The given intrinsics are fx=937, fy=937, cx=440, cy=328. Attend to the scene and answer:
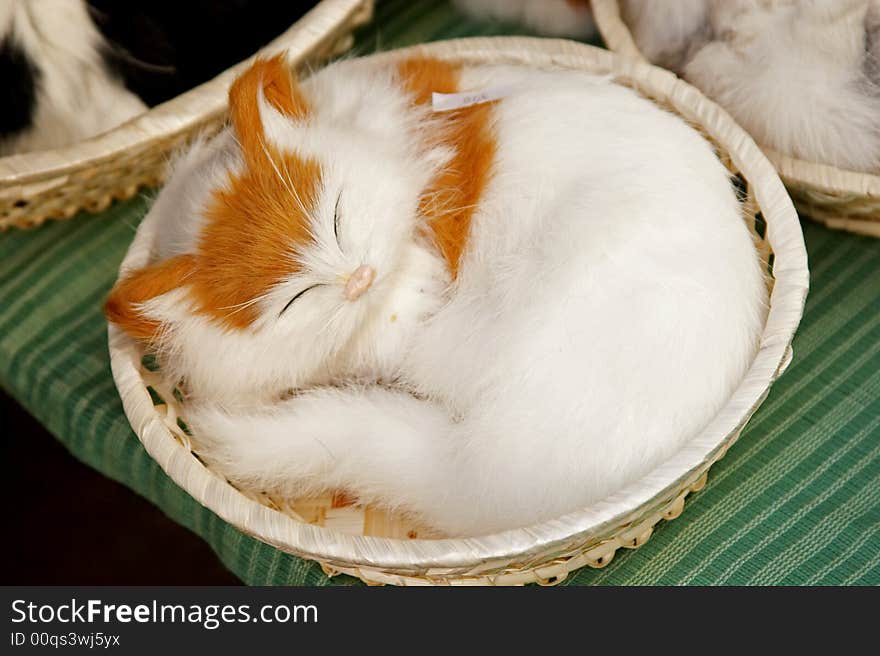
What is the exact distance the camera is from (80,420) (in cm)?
108

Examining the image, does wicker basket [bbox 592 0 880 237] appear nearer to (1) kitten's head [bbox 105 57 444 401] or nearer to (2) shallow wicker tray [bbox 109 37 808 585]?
(2) shallow wicker tray [bbox 109 37 808 585]

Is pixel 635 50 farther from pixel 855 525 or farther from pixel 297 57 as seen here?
pixel 855 525

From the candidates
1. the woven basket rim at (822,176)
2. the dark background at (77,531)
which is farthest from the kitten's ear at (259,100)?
the dark background at (77,531)

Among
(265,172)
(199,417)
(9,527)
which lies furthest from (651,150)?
(9,527)

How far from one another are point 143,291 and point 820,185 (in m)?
0.66

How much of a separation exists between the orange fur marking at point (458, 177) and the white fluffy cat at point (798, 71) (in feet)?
0.88

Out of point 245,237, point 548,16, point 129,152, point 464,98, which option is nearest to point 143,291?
point 245,237

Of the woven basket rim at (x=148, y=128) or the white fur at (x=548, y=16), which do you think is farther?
the white fur at (x=548, y=16)

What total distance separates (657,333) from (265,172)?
367 mm

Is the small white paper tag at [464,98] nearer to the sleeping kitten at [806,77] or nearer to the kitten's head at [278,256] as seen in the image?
the kitten's head at [278,256]

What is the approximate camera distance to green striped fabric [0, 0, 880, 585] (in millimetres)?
891

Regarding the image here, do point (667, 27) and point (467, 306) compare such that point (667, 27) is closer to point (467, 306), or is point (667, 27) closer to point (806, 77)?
point (806, 77)

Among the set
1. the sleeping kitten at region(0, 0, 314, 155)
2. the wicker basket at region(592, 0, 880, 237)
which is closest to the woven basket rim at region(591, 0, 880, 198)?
the wicker basket at region(592, 0, 880, 237)

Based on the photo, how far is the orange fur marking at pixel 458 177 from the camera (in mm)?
891
